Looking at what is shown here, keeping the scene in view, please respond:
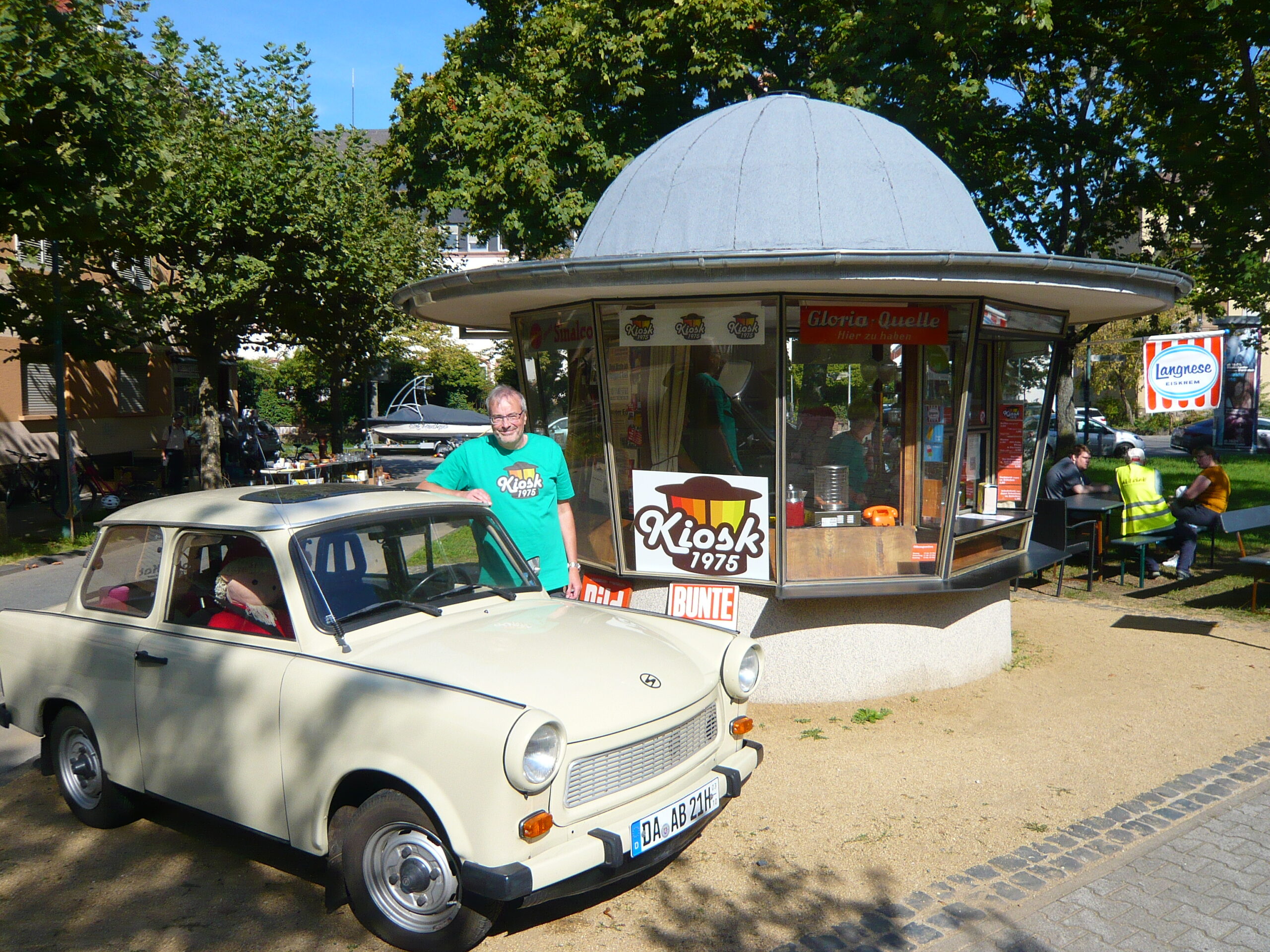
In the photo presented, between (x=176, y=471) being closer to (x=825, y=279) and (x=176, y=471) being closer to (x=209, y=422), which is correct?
(x=209, y=422)

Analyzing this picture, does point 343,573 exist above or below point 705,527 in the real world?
above

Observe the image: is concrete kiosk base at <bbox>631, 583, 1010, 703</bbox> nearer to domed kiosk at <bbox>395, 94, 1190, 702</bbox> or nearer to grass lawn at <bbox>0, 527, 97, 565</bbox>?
domed kiosk at <bbox>395, 94, 1190, 702</bbox>

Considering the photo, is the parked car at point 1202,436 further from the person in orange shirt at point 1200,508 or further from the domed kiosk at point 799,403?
the domed kiosk at point 799,403

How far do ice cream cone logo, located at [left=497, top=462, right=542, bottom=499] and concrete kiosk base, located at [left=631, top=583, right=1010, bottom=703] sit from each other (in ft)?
5.37

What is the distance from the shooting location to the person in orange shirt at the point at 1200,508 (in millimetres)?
11398

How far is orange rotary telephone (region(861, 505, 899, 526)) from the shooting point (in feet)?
23.2

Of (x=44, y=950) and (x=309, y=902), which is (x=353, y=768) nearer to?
(x=309, y=902)

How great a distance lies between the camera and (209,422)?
2181 centimetres

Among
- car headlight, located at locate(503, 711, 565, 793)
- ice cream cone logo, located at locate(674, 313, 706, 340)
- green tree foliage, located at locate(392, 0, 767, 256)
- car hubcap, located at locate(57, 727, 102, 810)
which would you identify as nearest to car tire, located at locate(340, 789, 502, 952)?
car headlight, located at locate(503, 711, 565, 793)

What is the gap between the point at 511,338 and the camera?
28.8ft

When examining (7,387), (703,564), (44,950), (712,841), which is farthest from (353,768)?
(7,387)

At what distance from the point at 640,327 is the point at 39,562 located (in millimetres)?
12166

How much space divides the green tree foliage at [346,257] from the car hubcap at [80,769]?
15569mm

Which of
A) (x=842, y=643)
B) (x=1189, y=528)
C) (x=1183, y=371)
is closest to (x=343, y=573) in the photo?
(x=842, y=643)
